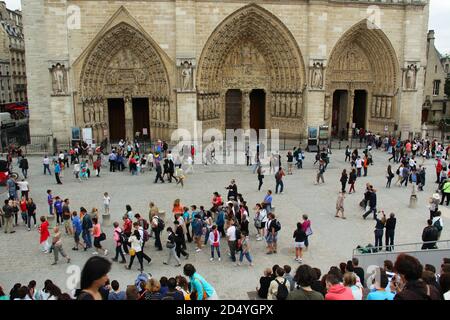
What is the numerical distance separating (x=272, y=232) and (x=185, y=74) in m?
16.8

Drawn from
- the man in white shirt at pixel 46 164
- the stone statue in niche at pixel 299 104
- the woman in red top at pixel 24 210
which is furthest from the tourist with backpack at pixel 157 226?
the stone statue in niche at pixel 299 104

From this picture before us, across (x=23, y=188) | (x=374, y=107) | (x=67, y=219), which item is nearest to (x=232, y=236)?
(x=67, y=219)

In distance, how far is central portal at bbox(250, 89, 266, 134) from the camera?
32531 millimetres

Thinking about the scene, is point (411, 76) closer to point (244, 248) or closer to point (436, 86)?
point (436, 86)

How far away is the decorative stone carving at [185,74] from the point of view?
89.0 feet

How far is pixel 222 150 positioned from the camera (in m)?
27.8

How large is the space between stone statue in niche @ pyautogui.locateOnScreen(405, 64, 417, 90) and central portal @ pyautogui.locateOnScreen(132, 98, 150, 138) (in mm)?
18101

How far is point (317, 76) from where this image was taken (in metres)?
29.5

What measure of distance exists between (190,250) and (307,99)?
62.6 feet

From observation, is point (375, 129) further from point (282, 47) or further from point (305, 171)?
point (305, 171)

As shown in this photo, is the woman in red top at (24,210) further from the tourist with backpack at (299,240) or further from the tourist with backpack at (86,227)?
the tourist with backpack at (299,240)

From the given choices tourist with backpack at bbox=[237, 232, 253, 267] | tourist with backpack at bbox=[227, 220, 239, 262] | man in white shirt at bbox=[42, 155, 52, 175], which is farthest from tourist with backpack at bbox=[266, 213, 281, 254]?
man in white shirt at bbox=[42, 155, 52, 175]
